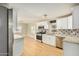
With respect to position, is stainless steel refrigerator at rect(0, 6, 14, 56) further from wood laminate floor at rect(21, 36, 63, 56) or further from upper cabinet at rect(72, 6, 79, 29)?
upper cabinet at rect(72, 6, 79, 29)

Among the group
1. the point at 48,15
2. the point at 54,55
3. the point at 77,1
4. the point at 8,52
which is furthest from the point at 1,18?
the point at 77,1

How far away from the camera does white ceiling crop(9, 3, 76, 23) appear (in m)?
1.67

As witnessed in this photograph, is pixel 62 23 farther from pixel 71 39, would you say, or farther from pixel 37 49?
pixel 37 49

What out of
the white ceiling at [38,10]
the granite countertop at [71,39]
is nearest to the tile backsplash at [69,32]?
the granite countertop at [71,39]

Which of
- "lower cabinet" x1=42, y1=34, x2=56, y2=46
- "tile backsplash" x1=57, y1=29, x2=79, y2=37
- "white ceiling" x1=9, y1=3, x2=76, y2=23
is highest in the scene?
"white ceiling" x1=9, y1=3, x2=76, y2=23

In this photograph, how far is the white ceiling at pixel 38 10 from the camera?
5.49ft

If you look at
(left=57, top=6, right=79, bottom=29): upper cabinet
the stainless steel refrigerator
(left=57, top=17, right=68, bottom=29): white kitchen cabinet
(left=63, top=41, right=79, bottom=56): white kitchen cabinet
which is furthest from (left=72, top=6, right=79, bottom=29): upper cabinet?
the stainless steel refrigerator

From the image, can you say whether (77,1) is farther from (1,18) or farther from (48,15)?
(1,18)

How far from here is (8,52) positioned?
173 cm

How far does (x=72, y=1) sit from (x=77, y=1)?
7 centimetres

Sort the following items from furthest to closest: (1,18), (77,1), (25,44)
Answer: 1. (25,44)
2. (1,18)
3. (77,1)

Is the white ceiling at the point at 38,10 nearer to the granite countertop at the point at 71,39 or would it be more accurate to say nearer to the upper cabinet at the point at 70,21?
the upper cabinet at the point at 70,21

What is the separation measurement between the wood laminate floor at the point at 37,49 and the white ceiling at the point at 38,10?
1.18ft

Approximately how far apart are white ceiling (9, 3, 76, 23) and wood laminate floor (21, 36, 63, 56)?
36 cm
